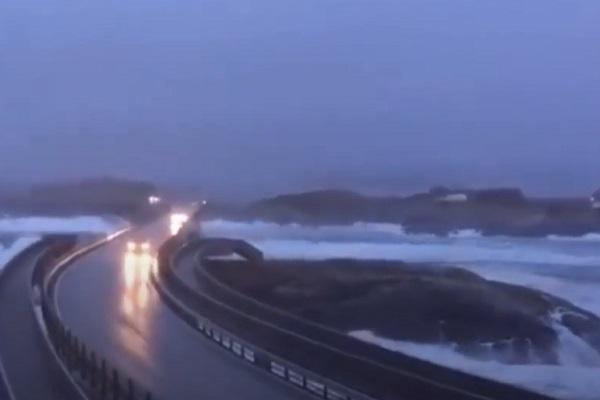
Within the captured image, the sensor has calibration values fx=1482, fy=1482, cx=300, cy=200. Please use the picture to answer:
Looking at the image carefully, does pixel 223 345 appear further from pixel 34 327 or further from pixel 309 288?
pixel 309 288

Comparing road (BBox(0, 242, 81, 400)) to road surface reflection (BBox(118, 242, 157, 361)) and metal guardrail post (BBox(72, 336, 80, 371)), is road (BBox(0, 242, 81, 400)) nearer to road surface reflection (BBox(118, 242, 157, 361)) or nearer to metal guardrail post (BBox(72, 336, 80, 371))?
metal guardrail post (BBox(72, 336, 80, 371))

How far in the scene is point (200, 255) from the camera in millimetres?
70250

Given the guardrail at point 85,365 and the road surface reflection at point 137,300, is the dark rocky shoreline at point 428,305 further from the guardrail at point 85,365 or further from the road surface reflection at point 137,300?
the guardrail at point 85,365

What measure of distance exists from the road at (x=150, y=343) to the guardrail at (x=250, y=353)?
9.2 inches

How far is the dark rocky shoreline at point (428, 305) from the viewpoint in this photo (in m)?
42.0

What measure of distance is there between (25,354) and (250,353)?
500 centimetres

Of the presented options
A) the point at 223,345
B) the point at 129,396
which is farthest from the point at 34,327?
the point at 129,396

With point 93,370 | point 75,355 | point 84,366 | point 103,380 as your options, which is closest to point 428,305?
point 75,355

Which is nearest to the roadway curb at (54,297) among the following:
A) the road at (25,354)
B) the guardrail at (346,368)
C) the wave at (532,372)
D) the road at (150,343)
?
the road at (25,354)

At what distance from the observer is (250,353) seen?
109 feet

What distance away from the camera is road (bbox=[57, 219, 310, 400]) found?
28.8 metres

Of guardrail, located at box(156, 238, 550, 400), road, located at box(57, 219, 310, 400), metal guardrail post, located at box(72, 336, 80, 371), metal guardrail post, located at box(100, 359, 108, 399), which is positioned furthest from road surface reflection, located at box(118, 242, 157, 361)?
metal guardrail post, located at box(100, 359, 108, 399)

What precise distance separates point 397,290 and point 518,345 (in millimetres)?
12339

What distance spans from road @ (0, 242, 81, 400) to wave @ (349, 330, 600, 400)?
24.5ft
